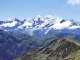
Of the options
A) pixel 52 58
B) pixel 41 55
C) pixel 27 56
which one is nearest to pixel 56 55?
pixel 52 58

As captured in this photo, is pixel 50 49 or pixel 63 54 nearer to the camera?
pixel 63 54

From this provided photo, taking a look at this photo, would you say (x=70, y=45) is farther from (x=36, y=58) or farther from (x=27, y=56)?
(x=27, y=56)

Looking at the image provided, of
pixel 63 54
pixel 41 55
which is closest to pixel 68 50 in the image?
pixel 63 54

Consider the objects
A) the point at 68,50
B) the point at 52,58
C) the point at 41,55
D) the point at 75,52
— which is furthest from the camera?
the point at 41,55

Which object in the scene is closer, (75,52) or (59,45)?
(75,52)

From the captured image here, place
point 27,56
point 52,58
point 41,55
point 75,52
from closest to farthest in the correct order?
point 75,52
point 52,58
point 41,55
point 27,56

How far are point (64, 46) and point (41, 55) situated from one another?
1965 centimetres

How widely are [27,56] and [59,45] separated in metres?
27.6

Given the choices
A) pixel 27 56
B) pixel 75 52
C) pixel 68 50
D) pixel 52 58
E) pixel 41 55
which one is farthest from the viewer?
pixel 27 56

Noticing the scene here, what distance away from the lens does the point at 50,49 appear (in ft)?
503

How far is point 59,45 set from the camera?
147250mm

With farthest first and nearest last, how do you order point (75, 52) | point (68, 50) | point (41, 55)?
point (41, 55) < point (68, 50) < point (75, 52)

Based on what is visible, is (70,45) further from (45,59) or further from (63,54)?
(45,59)

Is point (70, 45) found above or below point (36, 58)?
above
